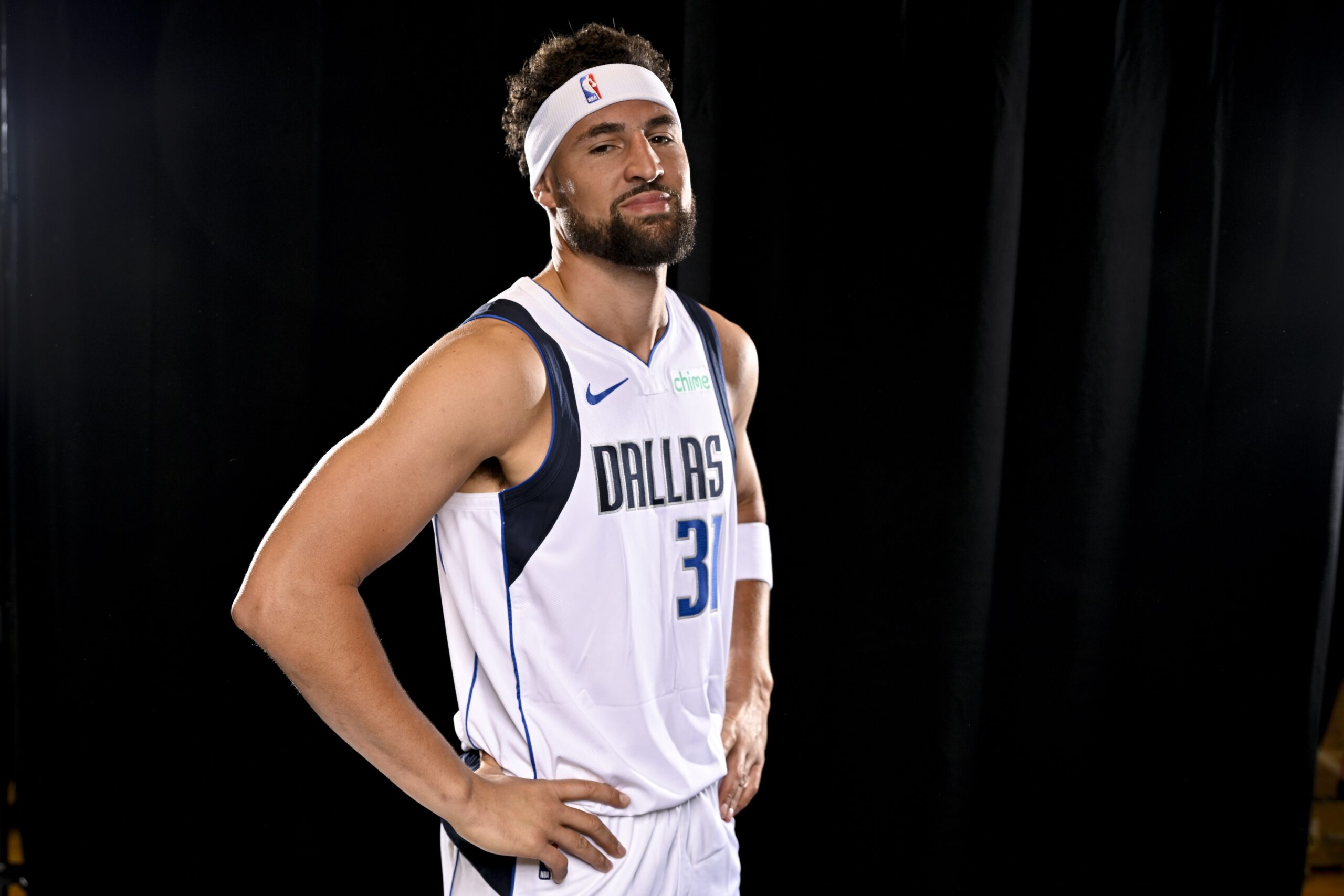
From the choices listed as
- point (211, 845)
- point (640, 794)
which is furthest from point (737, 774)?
point (211, 845)

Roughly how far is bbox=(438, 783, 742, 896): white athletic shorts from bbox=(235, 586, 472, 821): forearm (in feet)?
0.38

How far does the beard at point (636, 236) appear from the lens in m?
1.26

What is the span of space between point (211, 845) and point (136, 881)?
0.12 meters

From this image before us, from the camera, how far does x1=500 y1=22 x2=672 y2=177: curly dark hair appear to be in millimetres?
1357

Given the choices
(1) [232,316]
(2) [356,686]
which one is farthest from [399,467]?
(1) [232,316]

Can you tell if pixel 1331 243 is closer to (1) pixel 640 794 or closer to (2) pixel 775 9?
(2) pixel 775 9

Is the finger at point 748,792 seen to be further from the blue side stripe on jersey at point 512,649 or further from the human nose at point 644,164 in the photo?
the human nose at point 644,164

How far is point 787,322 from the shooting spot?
6.31ft

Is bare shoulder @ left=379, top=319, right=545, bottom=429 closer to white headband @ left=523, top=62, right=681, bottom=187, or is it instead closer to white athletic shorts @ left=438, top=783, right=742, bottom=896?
white headband @ left=523, top=62, right=681, bottom=187

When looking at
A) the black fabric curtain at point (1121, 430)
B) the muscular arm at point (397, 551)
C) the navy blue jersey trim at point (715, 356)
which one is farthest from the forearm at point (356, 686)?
the black fabric curtain at point (1121, 430)

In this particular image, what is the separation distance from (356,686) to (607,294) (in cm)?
49

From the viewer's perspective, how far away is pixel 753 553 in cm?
160

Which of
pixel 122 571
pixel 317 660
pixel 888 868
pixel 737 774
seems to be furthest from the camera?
pixel 888 868

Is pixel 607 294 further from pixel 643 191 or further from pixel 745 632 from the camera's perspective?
pixel 745 632
